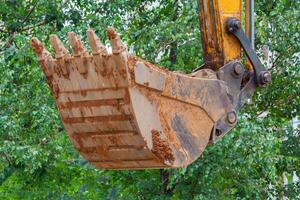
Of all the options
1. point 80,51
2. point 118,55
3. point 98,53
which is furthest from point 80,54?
point 118,55

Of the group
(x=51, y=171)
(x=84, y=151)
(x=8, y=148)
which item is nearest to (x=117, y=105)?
(x=84, y=151)

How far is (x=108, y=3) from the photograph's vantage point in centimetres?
1398

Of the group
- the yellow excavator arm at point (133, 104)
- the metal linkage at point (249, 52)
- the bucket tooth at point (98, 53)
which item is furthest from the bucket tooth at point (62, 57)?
the metal linkage at point (249, 52)

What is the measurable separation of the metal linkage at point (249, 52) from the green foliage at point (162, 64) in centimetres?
401

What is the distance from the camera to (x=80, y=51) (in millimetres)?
7227

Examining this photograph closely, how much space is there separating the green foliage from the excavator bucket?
15.9 ft

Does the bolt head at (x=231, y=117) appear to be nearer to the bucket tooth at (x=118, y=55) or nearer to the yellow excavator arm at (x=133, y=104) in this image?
the yellow excavator arm at (x=133, y=104)

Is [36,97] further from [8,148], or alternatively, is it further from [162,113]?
[162,113]

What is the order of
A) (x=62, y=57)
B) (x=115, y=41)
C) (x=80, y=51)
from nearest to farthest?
1. (x=115, y=41)
2. (x=80, y=51)
3. (x=62, y=57)

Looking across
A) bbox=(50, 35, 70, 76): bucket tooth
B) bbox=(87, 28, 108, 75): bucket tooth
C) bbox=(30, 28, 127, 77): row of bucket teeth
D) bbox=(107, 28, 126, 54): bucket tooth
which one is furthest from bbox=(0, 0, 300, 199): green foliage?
bbox=(107, 28, 126, 54): bucket tooth

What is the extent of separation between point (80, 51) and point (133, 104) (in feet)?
1.68

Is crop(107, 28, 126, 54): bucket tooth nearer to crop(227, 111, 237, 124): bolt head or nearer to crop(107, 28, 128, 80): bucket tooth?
crop(107, 28, 128, 80): bucket tooth

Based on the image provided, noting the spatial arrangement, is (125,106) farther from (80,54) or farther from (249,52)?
(249,52)

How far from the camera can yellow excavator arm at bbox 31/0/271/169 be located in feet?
23.3
